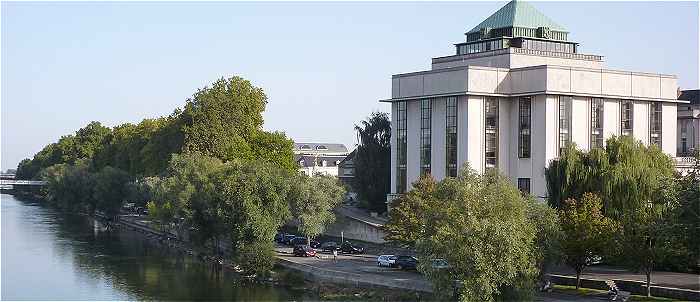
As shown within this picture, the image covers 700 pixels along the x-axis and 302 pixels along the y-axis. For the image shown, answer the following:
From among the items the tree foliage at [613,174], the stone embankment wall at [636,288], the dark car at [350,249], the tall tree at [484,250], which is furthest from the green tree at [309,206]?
the tall tree at [484,250]

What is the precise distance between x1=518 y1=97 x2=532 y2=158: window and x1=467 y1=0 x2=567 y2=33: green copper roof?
7.07 metres

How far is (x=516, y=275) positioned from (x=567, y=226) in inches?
238

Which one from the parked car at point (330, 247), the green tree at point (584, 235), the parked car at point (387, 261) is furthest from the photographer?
the parked car at point (330, 247)

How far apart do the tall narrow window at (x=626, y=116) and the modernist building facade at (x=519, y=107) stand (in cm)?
6

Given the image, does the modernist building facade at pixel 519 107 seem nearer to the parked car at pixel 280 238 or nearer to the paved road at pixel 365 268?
the parked car at pixel 280 238

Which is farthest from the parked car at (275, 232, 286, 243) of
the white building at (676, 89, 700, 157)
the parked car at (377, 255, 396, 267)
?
the white building at (676, 89, 700, 157)

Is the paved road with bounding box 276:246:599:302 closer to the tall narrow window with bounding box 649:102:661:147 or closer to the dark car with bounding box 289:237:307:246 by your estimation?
the dark car with bounding box 289:237:307:246

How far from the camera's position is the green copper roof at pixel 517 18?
210 ft

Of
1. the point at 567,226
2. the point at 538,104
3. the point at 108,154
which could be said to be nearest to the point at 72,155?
the point at 108,154

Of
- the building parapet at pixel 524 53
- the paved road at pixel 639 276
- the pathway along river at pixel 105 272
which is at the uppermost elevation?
the building parapet at pixel 524 53

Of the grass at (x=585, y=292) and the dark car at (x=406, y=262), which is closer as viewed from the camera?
the grass at (x=585, y=292)

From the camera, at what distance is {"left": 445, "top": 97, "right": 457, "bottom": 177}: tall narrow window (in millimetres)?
59531

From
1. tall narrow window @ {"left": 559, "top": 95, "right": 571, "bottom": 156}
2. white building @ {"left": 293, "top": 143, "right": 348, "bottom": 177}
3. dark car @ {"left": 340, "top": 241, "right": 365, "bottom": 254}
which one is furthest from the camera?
white building @ {"left": 293, "top": 143, "right": 348, "bottom": 177}

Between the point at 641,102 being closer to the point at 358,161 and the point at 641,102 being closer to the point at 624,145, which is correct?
the point at 624,145
